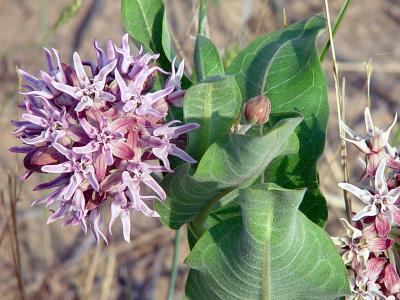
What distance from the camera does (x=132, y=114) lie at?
721 mm

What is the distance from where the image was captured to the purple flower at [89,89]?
0.71 m

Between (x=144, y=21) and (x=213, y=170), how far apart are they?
9.9 inches

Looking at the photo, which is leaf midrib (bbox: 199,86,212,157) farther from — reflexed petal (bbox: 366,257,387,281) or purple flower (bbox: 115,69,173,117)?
reflexed petal (bbox: 366,257,387,281)

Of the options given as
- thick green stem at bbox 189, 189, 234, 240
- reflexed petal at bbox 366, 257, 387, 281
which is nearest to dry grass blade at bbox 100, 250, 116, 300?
thick green stem at bbox 189, 189, 234, 240

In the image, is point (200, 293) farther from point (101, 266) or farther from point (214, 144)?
point (101, 266)

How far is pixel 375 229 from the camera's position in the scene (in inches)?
29.6

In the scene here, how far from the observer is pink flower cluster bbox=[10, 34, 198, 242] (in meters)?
0.70

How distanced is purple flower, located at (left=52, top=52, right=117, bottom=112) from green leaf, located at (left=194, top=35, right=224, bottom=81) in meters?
0.10

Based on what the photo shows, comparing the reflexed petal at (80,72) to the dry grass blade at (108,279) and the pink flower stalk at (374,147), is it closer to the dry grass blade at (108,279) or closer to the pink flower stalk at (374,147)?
the pink flower stalk at (374,147)

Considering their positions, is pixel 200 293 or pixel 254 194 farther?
pixel 200 293

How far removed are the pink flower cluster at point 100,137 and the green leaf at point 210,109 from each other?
0.02 m

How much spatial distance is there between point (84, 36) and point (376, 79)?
3.04 feet

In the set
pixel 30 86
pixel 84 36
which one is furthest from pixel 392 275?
pixel 84 36

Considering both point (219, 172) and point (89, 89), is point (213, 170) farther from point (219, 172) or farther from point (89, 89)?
point (89, 89)
